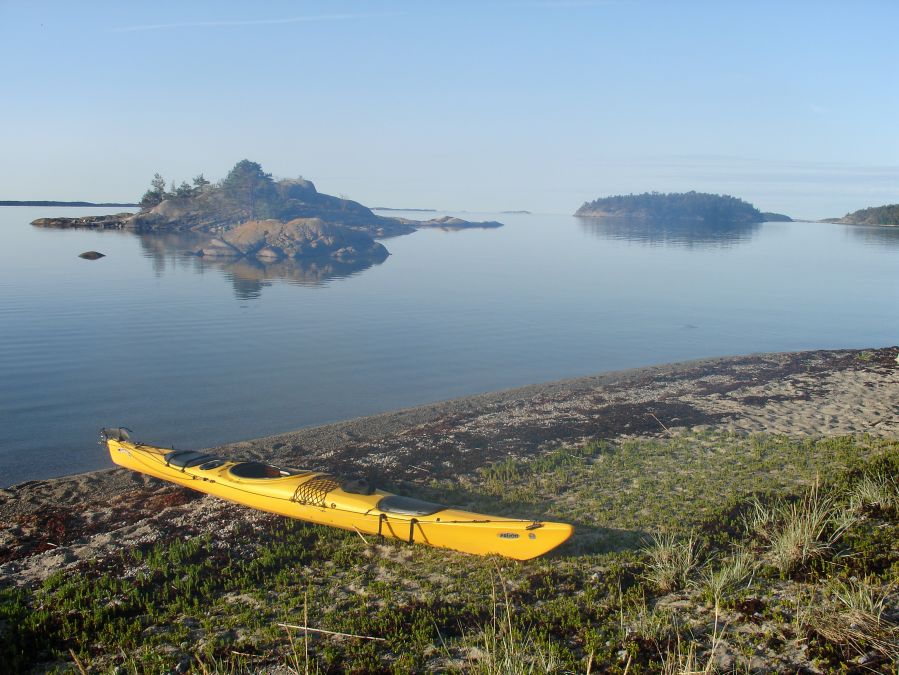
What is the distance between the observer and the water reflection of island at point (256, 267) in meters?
45.9

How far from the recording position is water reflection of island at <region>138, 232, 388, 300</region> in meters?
45.9

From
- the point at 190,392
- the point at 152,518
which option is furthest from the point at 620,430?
the point at 190,392

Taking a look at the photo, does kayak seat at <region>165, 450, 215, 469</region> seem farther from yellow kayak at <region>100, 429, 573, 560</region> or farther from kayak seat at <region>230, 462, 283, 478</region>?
kayak seat at <region>230, 462, 283, 478</region>

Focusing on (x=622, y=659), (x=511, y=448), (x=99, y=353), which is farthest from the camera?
(x=99, y=353)

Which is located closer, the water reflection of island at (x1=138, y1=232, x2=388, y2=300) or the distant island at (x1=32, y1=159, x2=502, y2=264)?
the water reflection of island at (x1=138, y1=232, x2=388, y2=300)

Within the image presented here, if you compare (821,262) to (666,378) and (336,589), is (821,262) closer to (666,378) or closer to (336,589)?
(666,378)

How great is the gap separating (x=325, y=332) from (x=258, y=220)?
58861 millimetres

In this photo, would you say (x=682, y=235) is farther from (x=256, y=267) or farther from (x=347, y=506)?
(x=347, y=506)

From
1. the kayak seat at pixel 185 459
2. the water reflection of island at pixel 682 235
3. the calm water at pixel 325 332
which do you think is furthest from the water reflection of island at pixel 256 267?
the water reflection of island at pixel 682 235

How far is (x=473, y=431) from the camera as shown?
14.5 m

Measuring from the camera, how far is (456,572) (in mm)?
7934

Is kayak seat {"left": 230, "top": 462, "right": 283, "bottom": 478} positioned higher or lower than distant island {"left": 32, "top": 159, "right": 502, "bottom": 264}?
lower

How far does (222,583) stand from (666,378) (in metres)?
15.0

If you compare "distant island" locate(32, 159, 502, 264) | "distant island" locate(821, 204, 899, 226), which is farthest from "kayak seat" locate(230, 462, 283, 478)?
"distant island" locate(821, 204, 899, 226)
